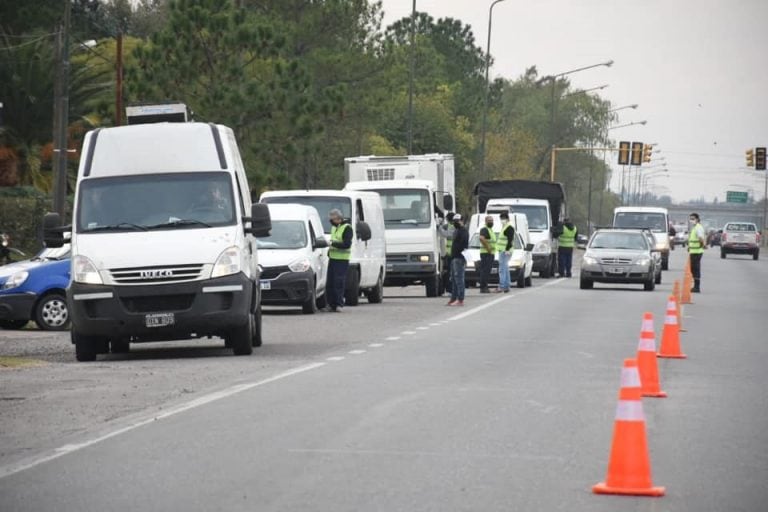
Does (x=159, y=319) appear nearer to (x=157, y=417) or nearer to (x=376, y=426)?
(x=157, y=417)

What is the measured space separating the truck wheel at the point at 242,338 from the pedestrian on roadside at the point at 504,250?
2064 cm

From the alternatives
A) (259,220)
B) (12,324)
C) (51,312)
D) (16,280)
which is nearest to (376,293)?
(12,324)

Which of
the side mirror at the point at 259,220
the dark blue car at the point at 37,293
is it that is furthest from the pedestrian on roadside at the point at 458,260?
the side mirror at the point at 259,220

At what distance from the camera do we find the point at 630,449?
933 cm

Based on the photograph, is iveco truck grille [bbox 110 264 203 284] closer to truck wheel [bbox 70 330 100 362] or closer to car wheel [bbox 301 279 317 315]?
truck wheel [bbox 70 330 100 362]

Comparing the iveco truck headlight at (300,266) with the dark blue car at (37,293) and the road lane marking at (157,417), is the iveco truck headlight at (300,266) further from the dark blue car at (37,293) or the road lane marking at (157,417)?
the road lane marking at (157,417)

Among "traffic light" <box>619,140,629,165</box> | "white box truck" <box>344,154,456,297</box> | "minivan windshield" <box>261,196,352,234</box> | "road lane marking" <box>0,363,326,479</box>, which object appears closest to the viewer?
"road lane marking" <box>0,363,326,479</box>

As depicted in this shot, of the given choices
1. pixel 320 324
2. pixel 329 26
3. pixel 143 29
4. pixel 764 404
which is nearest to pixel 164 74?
pixel 329 26

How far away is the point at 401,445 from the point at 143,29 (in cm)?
8917

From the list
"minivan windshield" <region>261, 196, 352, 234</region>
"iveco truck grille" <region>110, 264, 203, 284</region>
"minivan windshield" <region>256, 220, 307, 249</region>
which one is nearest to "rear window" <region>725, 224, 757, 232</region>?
"minivan windshield" <region>261, 196, 352, 234</region>

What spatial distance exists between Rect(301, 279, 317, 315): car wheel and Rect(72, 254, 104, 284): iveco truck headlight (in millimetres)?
9837

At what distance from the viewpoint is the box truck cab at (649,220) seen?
63562 mm

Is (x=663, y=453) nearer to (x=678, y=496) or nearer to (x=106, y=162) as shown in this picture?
(x=678, y=496)

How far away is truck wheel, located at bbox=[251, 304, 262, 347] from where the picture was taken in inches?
842
